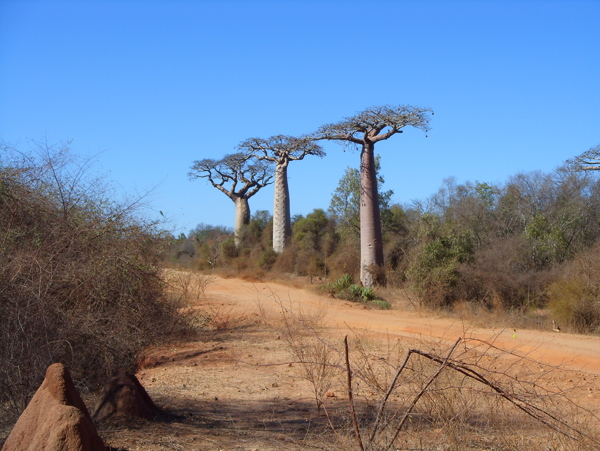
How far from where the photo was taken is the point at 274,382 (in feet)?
19.6

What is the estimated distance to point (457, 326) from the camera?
9469 millimetres

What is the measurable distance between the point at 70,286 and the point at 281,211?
17.8 metres

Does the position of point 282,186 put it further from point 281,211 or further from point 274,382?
point 274,382

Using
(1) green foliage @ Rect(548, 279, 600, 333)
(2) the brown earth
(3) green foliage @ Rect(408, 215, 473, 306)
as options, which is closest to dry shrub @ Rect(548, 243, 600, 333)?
(1) green foliage @ Rect(548, 279, 600, 333)

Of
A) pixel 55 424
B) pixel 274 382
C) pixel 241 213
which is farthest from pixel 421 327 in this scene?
pixel 241 213

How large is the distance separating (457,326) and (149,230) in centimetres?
506

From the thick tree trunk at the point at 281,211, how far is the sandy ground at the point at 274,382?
11944mm

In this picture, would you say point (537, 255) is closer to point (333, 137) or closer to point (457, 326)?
point (457, 326)

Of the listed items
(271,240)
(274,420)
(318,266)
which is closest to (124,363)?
(274,420)

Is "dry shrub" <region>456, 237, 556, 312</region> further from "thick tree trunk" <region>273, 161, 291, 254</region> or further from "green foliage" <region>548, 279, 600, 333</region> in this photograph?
"thick tree trunk" <region>273, 161, 291, 254</region>

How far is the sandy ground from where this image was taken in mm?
3982

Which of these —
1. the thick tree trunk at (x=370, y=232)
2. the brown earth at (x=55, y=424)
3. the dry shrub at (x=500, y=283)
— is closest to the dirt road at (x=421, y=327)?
the dry shrub at (x=500, y=283)

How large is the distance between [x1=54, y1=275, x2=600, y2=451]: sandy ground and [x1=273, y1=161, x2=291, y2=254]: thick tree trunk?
1194 centimetres

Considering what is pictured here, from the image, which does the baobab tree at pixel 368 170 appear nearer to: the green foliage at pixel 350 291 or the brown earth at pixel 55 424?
the green foliage at pixel 350 291
